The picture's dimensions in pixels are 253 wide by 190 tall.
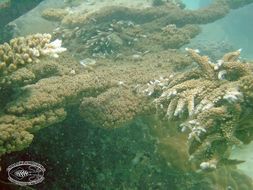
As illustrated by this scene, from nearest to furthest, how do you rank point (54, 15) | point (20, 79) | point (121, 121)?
point (20, 79), point (121, 121), point (54, 15)

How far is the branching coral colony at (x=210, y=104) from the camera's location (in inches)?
170

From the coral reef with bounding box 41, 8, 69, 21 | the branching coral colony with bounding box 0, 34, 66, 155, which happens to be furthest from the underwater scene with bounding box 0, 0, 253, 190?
the coral reef with bounding box 41, 8, 69, 21

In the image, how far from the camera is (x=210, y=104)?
15.2 feet

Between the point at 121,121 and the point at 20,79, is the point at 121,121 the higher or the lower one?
the lower one

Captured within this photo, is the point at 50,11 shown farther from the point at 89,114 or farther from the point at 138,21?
the point at 89,114

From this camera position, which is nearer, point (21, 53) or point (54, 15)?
point (21, 53)

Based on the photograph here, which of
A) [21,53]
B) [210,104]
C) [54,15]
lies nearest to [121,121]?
[210,104]

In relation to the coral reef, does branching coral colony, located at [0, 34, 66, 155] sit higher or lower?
higher

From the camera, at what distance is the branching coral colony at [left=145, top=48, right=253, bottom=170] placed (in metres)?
4.31

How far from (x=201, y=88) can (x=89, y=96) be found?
6.07 ft

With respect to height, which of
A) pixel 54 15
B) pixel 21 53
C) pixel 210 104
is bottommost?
pixel 54 15

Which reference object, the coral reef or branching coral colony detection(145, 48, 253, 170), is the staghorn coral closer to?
branching coral colony detection(145, 48, 253, 170)

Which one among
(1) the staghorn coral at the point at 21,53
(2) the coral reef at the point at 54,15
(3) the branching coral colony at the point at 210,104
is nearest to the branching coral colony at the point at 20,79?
(1) the staghorn coral at the point at 21,53

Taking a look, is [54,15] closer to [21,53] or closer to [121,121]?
[21,53]
